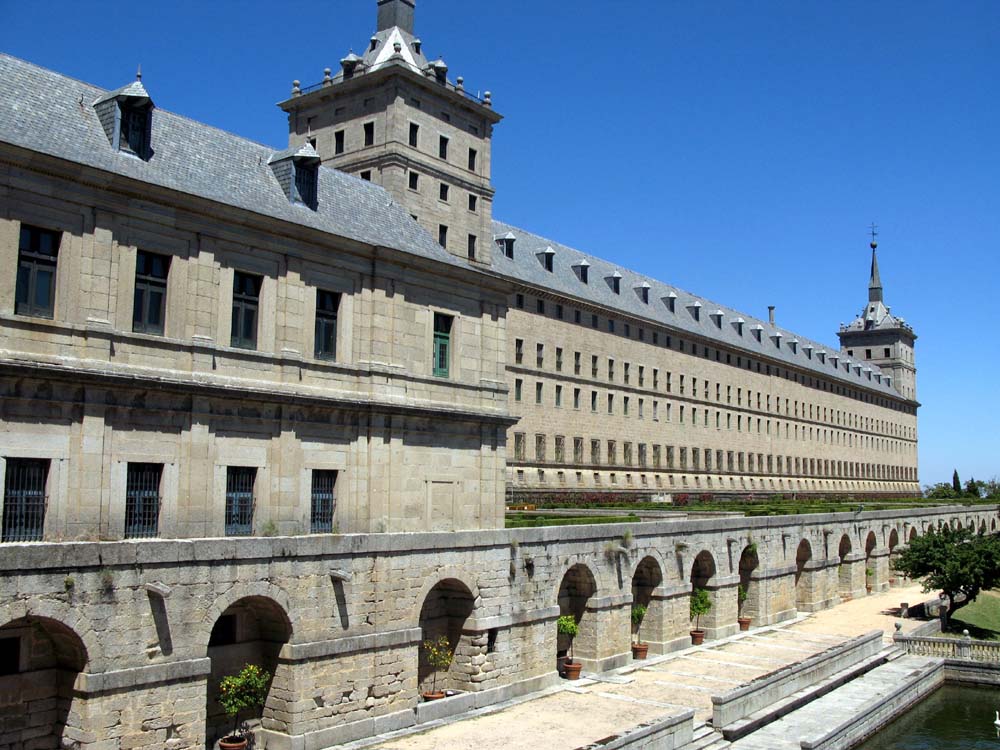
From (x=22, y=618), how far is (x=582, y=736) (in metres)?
13.0

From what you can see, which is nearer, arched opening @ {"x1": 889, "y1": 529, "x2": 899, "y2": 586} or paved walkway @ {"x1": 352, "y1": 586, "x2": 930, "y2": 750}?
paved walkway @ {"x1": 352, "y1": 586, "x2": 930, "y2": 750}

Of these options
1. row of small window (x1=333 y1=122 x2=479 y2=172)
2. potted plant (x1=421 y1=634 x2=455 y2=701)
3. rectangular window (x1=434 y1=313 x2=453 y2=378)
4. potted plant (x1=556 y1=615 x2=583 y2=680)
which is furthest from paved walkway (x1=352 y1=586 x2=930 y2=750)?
row of small window (x1=333 y1=122 x2=479 y2=172)

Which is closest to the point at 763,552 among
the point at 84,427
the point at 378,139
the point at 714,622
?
the point at 714,622

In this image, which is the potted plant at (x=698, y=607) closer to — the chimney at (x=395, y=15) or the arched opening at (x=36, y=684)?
the arched opening at (x=36, y=684)

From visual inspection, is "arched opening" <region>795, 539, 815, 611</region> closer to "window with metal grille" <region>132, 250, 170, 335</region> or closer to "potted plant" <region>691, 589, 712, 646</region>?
"potted plant" <region>691, 589, 712, 646</region>

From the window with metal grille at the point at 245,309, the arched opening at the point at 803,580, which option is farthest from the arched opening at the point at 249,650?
the arched opening at the point at 803,580

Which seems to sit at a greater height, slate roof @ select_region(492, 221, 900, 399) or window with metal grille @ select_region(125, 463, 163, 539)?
slate roof @ select_region(492, 221, 900, 399)

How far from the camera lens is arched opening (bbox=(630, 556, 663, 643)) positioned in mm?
34969

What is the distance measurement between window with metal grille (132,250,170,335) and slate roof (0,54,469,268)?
5.88ft

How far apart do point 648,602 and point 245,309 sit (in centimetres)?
1880

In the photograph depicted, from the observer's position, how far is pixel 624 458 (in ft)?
241

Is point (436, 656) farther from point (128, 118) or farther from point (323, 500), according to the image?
point (128, 118)

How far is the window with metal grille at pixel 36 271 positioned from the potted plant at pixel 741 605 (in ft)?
96.9

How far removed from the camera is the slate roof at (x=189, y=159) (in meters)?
21.7
